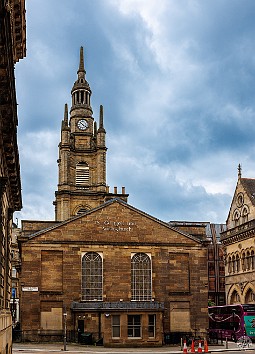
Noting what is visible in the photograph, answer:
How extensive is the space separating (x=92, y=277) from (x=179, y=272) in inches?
296

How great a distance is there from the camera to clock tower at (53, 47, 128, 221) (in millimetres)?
78125

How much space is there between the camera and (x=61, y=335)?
158 feet

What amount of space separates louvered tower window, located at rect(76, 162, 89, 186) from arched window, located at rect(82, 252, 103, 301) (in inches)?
1204

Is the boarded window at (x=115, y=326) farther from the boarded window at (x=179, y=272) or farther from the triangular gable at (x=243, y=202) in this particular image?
the triangular gable at (x=243, y=202)

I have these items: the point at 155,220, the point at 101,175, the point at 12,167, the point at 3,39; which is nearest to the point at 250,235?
the point at 155,220

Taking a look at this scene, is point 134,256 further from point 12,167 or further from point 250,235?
point 12,167

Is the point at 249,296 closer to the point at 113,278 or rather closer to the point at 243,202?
the point at 243,202

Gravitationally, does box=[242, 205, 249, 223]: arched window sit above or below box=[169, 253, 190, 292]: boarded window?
above

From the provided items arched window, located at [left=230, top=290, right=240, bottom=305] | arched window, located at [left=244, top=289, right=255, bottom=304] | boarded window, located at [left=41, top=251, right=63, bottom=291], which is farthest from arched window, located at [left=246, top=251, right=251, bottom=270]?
boarded window, located at [left=41, top=251, right=63, bottom=291]

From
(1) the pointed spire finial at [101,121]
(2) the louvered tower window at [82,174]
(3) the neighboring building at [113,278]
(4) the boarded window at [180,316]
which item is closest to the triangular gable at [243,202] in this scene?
(3) the neighboring building at [113,278]

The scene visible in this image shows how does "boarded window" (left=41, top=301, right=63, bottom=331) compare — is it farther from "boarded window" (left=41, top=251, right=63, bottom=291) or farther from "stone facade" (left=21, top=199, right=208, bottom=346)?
"boarded window" (left=41, top=251, right=63, bottom=291)

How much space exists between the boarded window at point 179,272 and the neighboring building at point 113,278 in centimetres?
9

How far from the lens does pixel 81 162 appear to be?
82.1 m

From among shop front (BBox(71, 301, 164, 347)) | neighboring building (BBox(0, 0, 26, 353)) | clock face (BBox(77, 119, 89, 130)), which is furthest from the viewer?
clock face (BBox(77, 119, 89, 130))
